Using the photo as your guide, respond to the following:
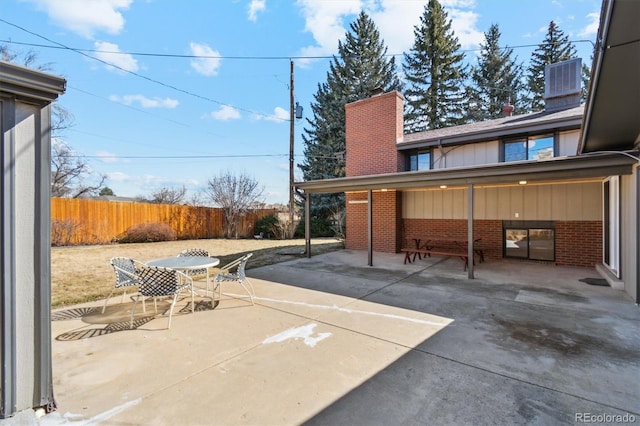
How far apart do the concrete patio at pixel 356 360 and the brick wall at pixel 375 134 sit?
6.87 meters

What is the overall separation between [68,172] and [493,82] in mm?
32782

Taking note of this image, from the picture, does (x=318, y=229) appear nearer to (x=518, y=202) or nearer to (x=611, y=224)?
(x=518, y=202)

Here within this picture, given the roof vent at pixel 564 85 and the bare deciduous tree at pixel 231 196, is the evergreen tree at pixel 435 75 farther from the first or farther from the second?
the bare deciduous tree at pixel 231 196

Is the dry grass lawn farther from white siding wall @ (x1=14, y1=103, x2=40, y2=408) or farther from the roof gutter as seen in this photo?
the roof gutter

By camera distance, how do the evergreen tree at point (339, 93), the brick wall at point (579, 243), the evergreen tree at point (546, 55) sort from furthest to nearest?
the evergreen tree at point (546, 55) → the evergreen tree at point (339, 93) → the brick wall at point (579, 243)

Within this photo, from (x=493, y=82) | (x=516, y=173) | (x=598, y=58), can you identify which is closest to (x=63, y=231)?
(x=516, y=173)

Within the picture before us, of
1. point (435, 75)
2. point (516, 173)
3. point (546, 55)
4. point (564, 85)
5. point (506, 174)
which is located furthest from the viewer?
point (546, 55)

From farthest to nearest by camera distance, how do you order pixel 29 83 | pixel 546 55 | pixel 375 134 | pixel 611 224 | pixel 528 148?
1. pixel 546 55
2. pixel 375 134
3. pixel 528 148
4. pixel 611 224
5. pixel 29 83

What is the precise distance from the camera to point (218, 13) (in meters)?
10.8

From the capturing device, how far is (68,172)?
1966 cm

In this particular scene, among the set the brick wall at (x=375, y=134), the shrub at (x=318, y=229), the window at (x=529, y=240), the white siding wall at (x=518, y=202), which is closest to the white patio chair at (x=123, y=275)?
Result: the brick wall at (x=375, y=134)

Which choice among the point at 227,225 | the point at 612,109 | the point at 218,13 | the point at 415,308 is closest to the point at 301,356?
the point at 415,308

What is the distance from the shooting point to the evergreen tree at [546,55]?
79.7 ft

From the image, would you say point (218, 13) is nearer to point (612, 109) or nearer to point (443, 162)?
point (443, 162)
